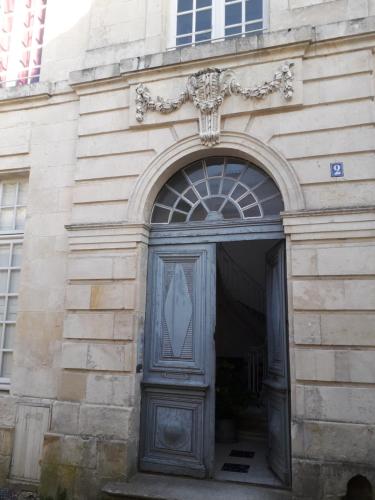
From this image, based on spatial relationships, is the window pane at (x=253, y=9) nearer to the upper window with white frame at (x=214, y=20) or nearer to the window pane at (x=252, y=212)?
the upper window with white frame at (x=214, y=20)

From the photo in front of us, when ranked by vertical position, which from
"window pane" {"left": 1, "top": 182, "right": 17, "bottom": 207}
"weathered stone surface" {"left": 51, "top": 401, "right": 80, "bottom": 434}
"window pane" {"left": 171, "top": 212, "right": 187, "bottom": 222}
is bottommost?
"weathered stone surface" {"left": 51, "top": 401, "right": 80, "bottom": 434}

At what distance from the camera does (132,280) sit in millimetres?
5277

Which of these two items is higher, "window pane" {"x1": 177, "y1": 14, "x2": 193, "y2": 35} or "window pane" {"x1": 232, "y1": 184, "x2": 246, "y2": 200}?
"window pane" {"x1": 177, "y1": 14, "x2": 193, "y2": 35}

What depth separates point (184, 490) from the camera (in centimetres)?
456

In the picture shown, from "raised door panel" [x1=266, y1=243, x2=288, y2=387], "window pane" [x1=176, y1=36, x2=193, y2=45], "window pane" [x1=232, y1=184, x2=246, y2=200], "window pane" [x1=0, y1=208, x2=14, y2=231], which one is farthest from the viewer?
"window pane" [x1=0, y1=208, x2=14, y2=231]

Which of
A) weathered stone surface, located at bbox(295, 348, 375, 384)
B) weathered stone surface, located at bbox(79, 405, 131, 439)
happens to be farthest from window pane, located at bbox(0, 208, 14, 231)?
weathered stone surface, located at bbox(295, 348, 375, 384)

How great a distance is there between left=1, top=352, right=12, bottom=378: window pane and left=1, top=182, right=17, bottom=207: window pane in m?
2.13

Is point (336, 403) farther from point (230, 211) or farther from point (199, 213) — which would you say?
point (199, 213)

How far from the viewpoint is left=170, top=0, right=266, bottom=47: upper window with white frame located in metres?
5.79

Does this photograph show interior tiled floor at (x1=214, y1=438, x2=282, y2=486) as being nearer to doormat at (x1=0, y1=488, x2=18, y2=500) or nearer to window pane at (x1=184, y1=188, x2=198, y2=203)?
doormat at (x1=0, y1=488, x2=18, y2=500)

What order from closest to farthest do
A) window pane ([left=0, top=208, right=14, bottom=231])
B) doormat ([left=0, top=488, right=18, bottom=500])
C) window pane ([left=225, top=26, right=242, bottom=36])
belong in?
doormat ([left=0, top=488, right=18, bottom=500]) < window pane ([left=225, top=26, right=242, bottom=36]) < window pane ([left=0, top=208, right=14, bottom=231])

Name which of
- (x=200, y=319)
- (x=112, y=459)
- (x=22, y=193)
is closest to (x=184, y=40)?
(x=22, y=193)

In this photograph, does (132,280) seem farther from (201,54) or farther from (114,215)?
(201,54)

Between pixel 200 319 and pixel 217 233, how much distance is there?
1045 mm
